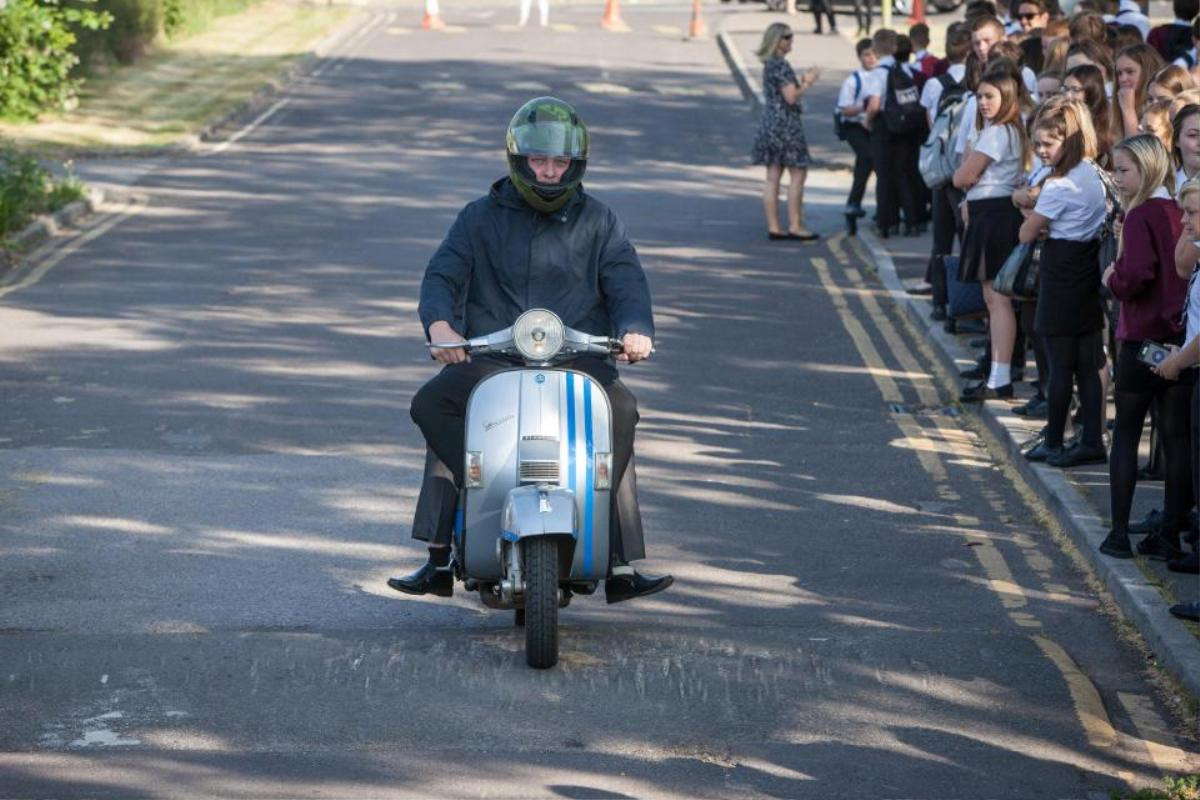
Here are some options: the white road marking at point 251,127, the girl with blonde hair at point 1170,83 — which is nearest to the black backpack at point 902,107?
the girl with blonde hair at point 1170,83

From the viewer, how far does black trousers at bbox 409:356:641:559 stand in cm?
743

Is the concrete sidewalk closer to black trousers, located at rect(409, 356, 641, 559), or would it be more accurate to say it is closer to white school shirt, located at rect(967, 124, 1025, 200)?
white school shirt, located at rect(967, 124, 1025, 200)

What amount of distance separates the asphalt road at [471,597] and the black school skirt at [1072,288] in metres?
0.90

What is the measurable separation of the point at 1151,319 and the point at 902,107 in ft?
32.8

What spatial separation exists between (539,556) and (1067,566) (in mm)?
2999

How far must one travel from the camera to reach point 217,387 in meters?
12.6

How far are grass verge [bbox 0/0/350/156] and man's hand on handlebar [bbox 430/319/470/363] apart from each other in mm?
18549

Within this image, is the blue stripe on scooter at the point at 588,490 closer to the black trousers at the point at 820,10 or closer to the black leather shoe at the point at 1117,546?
the black leather shoe at the point at 1117,546

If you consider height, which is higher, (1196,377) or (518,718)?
(1196,377)

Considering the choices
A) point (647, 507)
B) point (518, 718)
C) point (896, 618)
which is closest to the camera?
point (518, 718)

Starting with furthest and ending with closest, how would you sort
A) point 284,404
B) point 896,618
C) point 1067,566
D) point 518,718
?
1. point 284,404
2. point 1067,566
3. point 896,618
4. point 518,718

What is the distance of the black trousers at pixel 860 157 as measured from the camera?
766 inches

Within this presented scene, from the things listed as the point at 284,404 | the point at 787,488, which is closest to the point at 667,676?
the point at 787,488

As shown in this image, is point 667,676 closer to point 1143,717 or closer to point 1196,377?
point 1143,717
